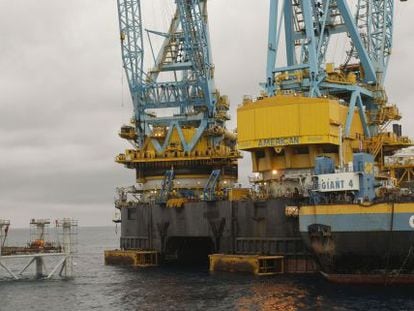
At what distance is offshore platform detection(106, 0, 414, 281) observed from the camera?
188 ft

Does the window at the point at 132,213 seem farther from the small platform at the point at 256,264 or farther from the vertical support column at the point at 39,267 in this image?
the small platform at the point at 256,264

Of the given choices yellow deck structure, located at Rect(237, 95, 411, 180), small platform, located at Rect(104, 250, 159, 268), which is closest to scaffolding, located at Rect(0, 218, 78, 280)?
small platform, located at Rect(104, 250, 159, 268)

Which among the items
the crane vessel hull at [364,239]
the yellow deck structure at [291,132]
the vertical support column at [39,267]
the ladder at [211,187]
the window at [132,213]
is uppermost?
the yellow deck structure at [291,132]

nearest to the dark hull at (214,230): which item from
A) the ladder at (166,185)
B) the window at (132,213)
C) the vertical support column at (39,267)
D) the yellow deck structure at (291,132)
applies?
the window at (132,213)

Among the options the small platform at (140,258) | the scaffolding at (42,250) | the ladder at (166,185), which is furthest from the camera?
the ladder at (166,185)

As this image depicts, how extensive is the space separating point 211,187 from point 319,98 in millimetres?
18809

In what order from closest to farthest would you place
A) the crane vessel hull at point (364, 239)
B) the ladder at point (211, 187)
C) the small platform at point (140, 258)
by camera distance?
the crane vessel hull at point (364, 239)
the ladder at point (211, 187)
the small platform at point (140, 258)

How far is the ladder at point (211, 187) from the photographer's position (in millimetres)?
79056

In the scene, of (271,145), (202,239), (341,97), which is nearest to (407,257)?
(271,145)

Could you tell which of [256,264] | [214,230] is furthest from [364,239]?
[214,230]

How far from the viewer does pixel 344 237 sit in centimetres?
5597

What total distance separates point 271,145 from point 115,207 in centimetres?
2962

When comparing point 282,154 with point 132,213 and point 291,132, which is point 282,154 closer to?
point 291,132

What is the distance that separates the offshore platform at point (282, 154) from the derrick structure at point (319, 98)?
135 mm
